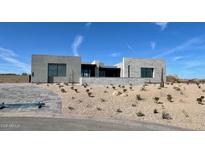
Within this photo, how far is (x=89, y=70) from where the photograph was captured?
122 ft

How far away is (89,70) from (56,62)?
6.36 metres

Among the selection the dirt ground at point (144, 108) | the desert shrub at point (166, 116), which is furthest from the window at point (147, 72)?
the desert shrub at point (166, 116)

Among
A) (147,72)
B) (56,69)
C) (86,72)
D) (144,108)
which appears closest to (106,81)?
(86,72)

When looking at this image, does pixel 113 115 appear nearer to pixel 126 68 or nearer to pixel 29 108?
pixel 29 108

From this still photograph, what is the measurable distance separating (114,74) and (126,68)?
13.4 feet

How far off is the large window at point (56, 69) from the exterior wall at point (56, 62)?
45 centimetres

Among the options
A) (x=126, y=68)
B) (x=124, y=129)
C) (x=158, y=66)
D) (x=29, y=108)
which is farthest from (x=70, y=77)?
(x=124, y=129)

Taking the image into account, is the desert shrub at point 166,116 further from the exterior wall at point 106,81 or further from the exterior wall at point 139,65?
the exterior wall at point 139,65

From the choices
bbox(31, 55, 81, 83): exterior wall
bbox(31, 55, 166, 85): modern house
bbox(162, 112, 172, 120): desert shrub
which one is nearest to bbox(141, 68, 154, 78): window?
bbox(31, 55, 166, 85): modern house

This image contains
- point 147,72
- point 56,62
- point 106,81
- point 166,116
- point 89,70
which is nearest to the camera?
point 166,116

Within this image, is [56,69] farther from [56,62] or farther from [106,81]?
[106,81]
